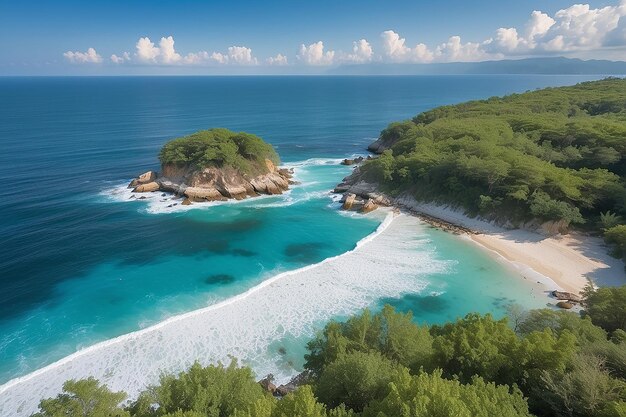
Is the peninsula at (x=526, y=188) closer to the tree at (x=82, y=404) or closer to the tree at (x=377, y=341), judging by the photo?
the tree at (x=377, y=341)

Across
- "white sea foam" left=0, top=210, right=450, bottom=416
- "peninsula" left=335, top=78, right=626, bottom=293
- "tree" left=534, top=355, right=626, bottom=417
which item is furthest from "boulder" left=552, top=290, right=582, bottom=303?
"tree" left=534, top=355, right=626, bottom=417

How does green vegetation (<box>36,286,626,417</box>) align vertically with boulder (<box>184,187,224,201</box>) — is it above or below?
above

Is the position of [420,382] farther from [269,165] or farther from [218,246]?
[269,165]

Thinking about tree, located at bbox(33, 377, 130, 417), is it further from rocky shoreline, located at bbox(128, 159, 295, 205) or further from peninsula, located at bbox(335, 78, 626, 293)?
rocky shoreline, located at bbox(128, 159, 295, 205)

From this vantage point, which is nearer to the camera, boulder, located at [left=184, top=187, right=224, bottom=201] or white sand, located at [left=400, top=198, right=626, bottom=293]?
white sand, located at [left=400, top=198, right=626, bottom=293]

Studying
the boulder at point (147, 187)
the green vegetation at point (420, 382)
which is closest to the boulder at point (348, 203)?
the boulder at point (147, 187)

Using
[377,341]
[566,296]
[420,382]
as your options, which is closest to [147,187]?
[377,341]

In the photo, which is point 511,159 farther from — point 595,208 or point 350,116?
point 350,116
